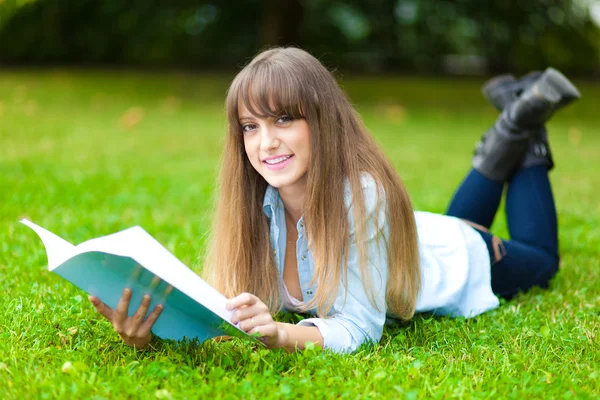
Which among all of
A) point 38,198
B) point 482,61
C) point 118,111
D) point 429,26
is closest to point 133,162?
point 38,198

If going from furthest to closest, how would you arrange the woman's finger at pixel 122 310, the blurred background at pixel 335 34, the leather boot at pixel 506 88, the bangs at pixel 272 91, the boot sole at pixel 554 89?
the blurred background at pixel 335 34, the leather boot at pixel 506 88, the boot sole at pixel 554 89, the bangs at pixel 272 91, the woman's finger at pixel 122 310

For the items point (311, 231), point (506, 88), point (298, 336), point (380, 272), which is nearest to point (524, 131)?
point (506, 88)

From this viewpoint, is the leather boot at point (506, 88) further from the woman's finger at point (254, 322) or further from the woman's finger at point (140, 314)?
the woman's finger at point (140, 314)

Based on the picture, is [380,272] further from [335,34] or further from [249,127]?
[335,34]

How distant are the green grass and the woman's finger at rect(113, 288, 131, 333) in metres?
0.13

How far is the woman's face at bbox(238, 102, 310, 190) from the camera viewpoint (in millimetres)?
2299

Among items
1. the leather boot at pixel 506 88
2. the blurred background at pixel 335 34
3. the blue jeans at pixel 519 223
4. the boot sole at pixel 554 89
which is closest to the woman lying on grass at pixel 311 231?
the blue jeans at pixel 519 223

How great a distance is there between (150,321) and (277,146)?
0.68 meters

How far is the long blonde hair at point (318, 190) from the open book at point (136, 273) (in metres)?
0.45

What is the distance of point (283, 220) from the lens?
2592mm

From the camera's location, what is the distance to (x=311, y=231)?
2.38 m

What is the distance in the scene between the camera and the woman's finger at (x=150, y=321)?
6.76 ft

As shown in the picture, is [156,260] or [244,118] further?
[244,118]

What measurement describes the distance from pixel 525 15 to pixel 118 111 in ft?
28.9
